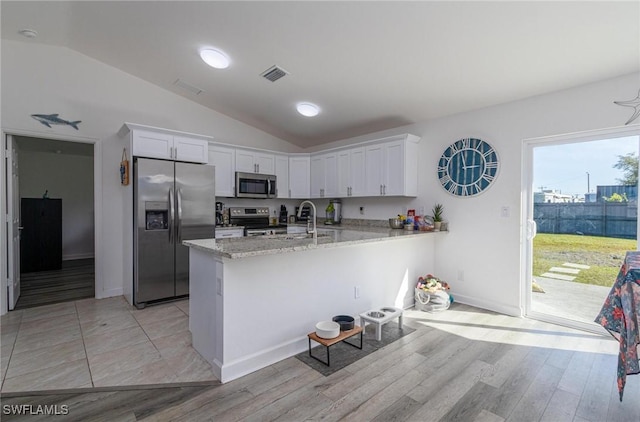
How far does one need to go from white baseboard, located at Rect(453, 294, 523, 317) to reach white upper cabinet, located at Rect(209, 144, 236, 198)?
3.59 metres

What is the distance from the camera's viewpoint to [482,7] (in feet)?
7.20

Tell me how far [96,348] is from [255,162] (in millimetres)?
3268

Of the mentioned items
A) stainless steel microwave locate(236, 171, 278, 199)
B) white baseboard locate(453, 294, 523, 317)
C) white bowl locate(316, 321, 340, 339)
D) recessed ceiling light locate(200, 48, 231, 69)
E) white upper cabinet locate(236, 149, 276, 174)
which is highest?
recessed ceiling light locate(200, 48, 231, 69)

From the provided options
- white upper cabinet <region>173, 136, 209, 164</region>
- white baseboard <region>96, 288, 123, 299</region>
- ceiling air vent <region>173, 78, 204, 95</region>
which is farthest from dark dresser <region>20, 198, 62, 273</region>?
ceiling air vent <region>173, 78, 204, 95</region>

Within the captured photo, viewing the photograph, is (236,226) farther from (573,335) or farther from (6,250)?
(573,335)

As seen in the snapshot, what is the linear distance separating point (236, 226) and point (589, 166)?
4.38 meters

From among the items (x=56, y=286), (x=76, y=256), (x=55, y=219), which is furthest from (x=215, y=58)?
(x=76, y=256)

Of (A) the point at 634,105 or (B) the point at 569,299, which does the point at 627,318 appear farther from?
(A) the point at 634,105

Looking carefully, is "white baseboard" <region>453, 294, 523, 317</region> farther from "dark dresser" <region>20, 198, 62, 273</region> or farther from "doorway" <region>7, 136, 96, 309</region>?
"dark dresser" <region>20, 198, 62, 273</region>

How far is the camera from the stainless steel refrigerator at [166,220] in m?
3.64

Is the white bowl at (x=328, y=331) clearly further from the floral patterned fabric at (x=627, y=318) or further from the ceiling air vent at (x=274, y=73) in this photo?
the ceiling air vent at (x=274, y=73)

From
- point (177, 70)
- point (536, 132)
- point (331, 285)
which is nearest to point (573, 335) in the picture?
point (536, 132)

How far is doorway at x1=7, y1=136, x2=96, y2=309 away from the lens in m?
4.75

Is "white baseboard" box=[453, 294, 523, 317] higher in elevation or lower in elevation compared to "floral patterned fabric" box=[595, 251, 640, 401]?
lower
